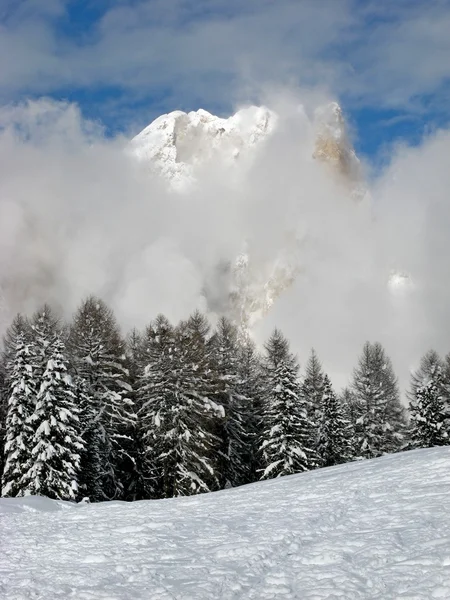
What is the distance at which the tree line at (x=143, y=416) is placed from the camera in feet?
86.7

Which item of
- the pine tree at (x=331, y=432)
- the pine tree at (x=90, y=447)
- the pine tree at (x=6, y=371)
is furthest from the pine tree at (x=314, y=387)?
the pine tree at (x=6, y=371)

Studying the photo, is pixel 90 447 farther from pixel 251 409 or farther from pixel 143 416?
pixel 251 409

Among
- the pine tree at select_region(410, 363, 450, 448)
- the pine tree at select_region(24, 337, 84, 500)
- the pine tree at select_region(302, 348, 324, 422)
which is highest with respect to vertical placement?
the pine tree at select_region(302, 348, 324, 422)

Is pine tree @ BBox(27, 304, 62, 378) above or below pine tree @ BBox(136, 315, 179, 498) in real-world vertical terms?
above

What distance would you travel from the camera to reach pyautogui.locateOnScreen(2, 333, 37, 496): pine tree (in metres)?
26.2

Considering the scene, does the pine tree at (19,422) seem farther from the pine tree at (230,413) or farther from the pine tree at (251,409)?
the pine tree at (251,409)

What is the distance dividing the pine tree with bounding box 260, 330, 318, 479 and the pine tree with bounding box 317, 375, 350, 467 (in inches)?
230

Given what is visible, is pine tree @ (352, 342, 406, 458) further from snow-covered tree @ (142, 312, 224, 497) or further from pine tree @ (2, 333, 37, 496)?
pine tree @ (2, 333, 37, 496)

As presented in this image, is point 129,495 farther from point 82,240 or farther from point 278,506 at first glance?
point 82,240

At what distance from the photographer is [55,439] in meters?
26.1

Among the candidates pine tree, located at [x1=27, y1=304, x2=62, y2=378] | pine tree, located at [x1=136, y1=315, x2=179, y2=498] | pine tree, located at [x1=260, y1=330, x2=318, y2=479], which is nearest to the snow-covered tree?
pine tree, located at [x1=136, y1=315, x2=179, y2=498]

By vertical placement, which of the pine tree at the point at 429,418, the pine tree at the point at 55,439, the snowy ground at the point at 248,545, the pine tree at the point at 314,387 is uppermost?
the pine tree at the point at 314,387

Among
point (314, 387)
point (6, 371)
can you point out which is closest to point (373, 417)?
point (314, 387)

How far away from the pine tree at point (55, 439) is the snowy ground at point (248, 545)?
9148mm
